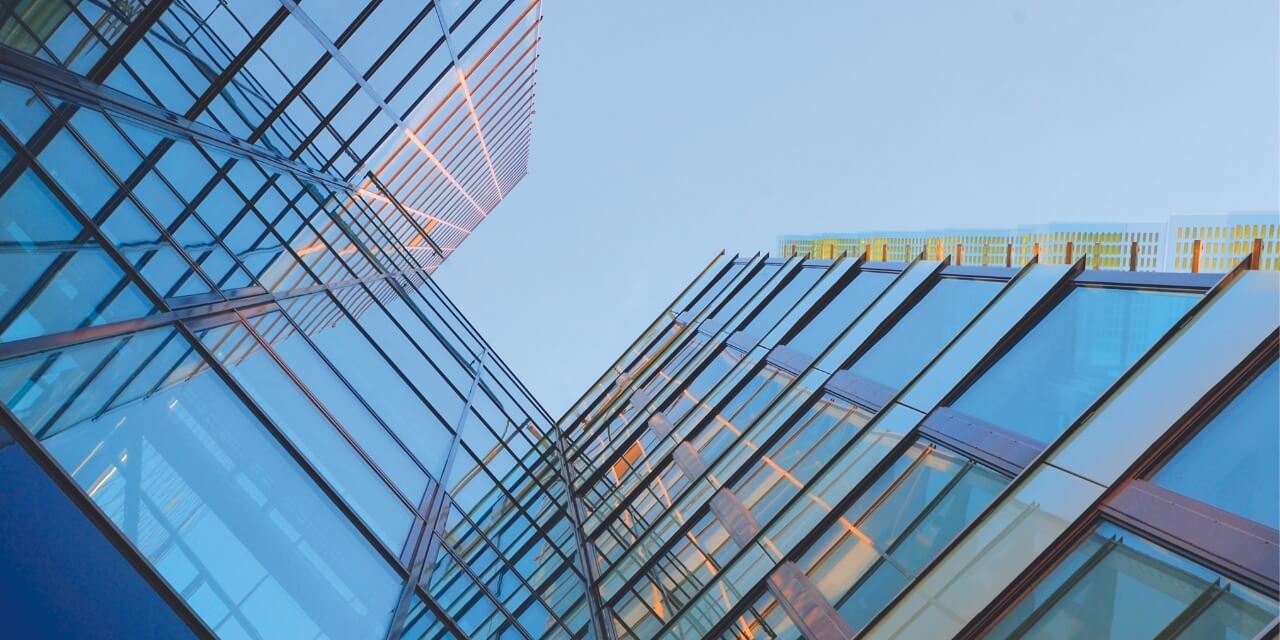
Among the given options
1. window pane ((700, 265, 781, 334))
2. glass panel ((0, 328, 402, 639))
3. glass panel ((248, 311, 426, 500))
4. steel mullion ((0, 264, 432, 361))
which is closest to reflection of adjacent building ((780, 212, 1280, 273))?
window pane ((700, 265, 781, 334))

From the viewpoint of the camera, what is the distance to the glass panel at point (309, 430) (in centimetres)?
673

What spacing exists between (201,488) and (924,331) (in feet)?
26.6

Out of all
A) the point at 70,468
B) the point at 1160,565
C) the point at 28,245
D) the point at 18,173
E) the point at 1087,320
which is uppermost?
the point at 18,173

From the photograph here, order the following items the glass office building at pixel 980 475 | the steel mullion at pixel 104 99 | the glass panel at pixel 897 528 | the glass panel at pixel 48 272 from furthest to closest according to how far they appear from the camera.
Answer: the glass panel at pixel 897 528, the steel mullion at pixel 104 99, the glass office building at pixel 980 475, the glass panel at pixel 48 272

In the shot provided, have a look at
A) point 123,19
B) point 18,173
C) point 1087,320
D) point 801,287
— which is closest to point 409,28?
point 123,19

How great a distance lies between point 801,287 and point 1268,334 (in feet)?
37.6

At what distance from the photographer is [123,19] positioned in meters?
8.72

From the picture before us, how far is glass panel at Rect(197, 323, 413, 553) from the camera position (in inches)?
265

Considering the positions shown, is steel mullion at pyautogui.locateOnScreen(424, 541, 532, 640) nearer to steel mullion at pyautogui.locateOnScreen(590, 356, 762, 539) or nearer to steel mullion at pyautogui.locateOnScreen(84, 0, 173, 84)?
steel mullion at pyautogui.locateOnScreen(590, 356, 762, 539)

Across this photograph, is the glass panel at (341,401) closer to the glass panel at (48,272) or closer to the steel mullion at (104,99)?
the steel mullion at (104,99)

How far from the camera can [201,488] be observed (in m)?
5.19

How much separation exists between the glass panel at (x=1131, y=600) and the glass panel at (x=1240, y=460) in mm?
451

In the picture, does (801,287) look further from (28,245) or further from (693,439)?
(28,245)

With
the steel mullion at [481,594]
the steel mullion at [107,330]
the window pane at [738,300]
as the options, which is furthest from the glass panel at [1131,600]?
the window pane at [738,300]
